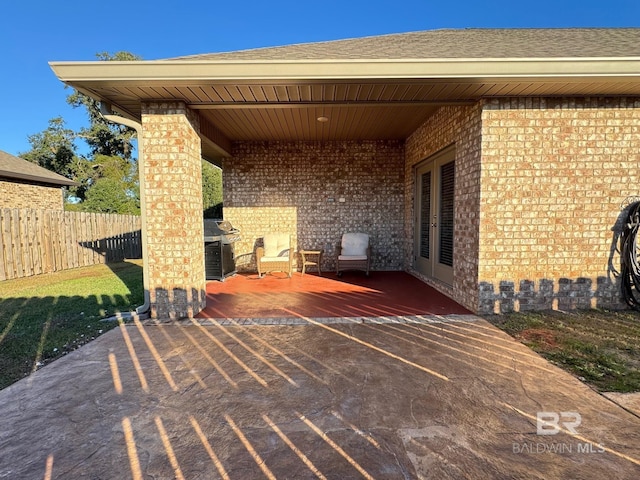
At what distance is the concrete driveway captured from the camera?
5.04ft

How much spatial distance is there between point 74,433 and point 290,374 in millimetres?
1404

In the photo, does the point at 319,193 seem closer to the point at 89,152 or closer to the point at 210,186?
the point at 210,186

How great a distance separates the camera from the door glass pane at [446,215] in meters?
4.95

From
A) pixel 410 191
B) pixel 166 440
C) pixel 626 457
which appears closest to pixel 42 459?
pixel 166 440

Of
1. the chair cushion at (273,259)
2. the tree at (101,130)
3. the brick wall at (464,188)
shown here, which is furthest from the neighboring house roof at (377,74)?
the tree at (101,130)

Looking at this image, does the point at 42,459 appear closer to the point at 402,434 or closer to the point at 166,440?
the point at 166,440

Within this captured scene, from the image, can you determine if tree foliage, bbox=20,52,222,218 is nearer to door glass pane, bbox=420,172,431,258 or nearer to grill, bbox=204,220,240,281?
grill, bbox=204,220,240,281

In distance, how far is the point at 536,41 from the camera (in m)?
4.48

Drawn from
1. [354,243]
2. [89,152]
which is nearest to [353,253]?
[354,243]

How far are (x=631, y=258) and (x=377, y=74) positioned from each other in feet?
13.2

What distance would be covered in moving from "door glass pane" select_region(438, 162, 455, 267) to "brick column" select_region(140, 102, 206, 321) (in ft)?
13.2

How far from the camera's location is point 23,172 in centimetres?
1052

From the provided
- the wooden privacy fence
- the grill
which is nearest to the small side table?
the grill

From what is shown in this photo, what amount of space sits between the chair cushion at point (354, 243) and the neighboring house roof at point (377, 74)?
293 cm
